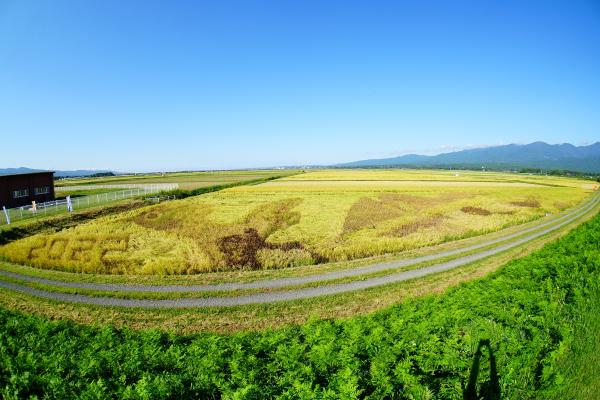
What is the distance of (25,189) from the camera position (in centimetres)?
4634

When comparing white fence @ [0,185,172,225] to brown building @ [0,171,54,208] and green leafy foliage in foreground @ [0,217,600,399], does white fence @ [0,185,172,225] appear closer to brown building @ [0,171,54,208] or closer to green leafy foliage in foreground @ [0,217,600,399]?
brown building @ [0,171,54,208]

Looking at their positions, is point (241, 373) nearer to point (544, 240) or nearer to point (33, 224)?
point (544, 240)

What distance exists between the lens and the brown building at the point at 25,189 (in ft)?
140

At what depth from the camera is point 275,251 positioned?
24234 mm

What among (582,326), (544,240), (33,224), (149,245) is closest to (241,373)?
(582,326)

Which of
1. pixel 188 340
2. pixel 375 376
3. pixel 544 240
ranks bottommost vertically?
pixel 544 240

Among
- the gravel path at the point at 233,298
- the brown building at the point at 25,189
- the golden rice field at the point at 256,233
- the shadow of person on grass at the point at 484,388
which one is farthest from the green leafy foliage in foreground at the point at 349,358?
the brown building at the point at 25,189

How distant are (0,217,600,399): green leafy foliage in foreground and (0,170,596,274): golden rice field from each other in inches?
515

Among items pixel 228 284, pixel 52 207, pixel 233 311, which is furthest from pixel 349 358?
pixel 52 207

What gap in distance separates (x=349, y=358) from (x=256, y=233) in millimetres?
24946

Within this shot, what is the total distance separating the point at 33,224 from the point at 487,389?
40036mm

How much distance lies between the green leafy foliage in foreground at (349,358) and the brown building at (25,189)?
46785mm

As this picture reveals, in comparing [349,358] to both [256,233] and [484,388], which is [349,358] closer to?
[484,388]

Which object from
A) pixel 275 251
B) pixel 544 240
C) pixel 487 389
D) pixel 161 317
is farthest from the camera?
pixel 544 240
